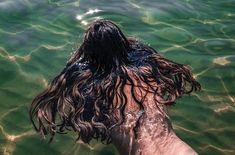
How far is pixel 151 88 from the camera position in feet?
12.6

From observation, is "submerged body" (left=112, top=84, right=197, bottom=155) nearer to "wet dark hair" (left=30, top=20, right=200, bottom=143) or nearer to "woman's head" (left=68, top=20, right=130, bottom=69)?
"wet dark hair" (left=30, top=20, right=200, bottom=143)

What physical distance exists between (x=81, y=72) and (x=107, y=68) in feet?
1.00

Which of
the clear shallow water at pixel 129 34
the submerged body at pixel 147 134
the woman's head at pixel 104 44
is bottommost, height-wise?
the clear shallow water at pixel 129 34

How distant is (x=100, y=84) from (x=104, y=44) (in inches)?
16.2

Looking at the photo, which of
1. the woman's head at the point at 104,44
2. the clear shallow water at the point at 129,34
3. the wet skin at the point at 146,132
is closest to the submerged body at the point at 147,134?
the wet skin at the point at 146,132

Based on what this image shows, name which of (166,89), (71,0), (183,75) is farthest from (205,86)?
(71,0)

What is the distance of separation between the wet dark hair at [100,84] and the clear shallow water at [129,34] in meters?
0.88

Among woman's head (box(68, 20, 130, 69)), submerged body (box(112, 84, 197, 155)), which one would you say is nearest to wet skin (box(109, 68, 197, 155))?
submerged body (box(112, 84, 197, 155))

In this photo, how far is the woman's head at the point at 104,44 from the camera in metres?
3.73

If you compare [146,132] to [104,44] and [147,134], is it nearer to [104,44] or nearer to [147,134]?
[147,134]

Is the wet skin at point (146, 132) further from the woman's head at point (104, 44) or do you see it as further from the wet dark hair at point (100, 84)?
the woman's head at point (104, 44)

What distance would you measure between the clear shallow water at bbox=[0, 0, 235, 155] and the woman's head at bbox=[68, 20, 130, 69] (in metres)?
1.34

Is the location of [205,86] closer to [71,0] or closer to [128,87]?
[128,87]

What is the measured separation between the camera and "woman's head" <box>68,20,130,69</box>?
12.3ft
